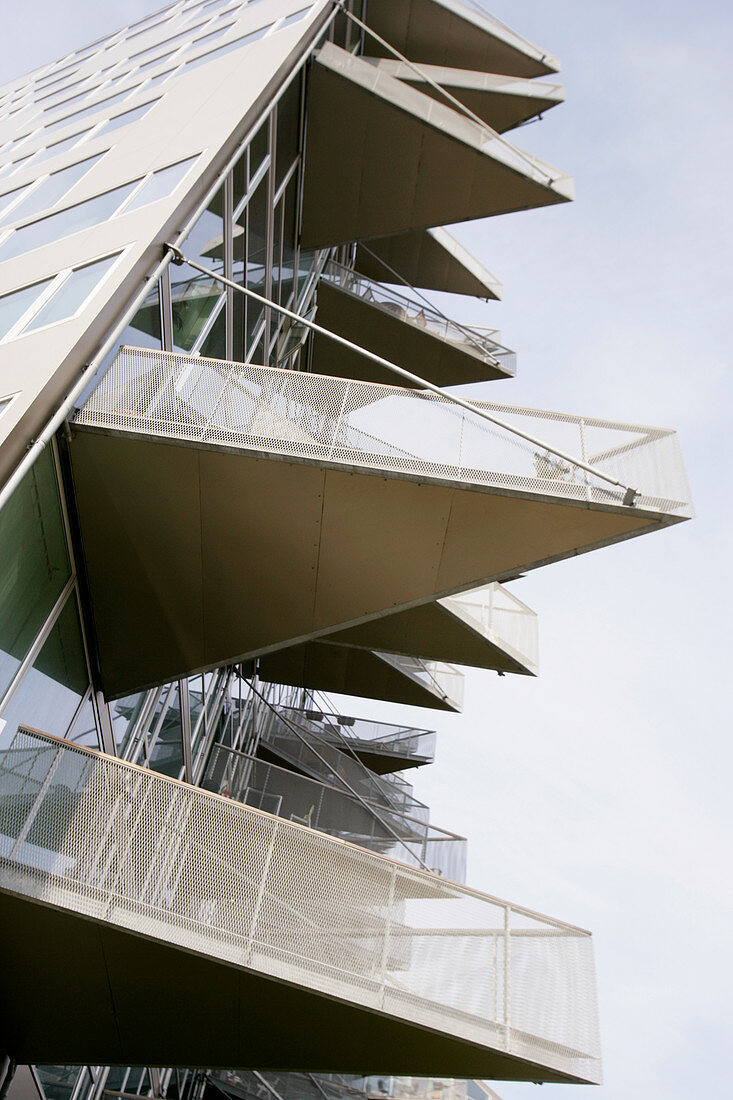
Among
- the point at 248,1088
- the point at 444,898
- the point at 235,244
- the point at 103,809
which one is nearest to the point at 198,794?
the point at 103,809

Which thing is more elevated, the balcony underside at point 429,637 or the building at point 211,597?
the balcony underside at point 429,637

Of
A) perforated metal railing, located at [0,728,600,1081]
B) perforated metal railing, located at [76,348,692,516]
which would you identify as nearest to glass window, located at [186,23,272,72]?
perforated metal railing, located at [76,348,692,516]

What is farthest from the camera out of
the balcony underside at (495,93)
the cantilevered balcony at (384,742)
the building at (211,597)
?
the cantilevered balcony at (384,742)

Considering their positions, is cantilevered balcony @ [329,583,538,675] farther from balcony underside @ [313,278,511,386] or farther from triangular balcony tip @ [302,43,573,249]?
triangular balcony tip @ [302,43,573,249]

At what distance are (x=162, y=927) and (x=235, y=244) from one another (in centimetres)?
892

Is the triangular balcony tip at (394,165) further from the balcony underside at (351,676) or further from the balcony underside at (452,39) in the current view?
the balcony underside at (351,676)

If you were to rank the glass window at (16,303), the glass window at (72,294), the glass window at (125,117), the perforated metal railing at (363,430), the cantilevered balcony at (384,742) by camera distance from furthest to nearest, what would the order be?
the cantilevered balcony at (384,742) → the glass window at (125,117) → the glass window at (16,303) → the glass window at (72,294) → the perforated metal railing at (363,430)

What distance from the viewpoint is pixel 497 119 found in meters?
21.6

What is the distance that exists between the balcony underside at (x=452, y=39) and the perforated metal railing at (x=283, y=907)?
20.1 metres

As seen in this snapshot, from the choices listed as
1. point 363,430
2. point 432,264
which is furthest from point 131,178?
point 432,264

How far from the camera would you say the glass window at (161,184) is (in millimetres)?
9828

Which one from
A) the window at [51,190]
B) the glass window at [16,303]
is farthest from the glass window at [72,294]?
the window at [51,190]

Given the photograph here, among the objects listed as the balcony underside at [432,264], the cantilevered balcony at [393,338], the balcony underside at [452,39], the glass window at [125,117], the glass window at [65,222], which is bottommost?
the glass window at [65,222]

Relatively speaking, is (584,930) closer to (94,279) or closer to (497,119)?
(94,279)
